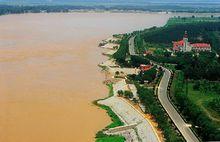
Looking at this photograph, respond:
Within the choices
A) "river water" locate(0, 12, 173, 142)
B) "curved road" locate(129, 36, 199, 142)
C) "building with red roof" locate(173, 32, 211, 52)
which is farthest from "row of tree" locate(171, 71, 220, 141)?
"building with red roof" locate(173, 32, 211, 52)

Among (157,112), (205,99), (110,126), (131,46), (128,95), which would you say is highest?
(157,112)

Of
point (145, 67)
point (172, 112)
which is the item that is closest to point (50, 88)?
point (145, 67)

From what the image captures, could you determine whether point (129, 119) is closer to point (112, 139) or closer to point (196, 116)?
point (112, 139)

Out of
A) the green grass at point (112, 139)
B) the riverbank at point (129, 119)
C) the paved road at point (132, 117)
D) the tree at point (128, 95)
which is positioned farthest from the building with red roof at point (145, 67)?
the green grass at point (112, 139)

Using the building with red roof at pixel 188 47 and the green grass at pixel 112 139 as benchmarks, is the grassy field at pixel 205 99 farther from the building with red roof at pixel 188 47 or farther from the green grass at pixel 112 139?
the building with red roof at pixel 188 47

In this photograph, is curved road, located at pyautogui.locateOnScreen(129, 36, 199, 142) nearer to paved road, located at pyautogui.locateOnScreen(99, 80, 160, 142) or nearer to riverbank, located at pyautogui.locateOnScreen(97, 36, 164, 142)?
riverbank, located at pyautogui.locateOnScreen(97, 36, 164, 142)

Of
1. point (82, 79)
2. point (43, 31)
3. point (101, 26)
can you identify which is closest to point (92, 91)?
point (82, 79)
